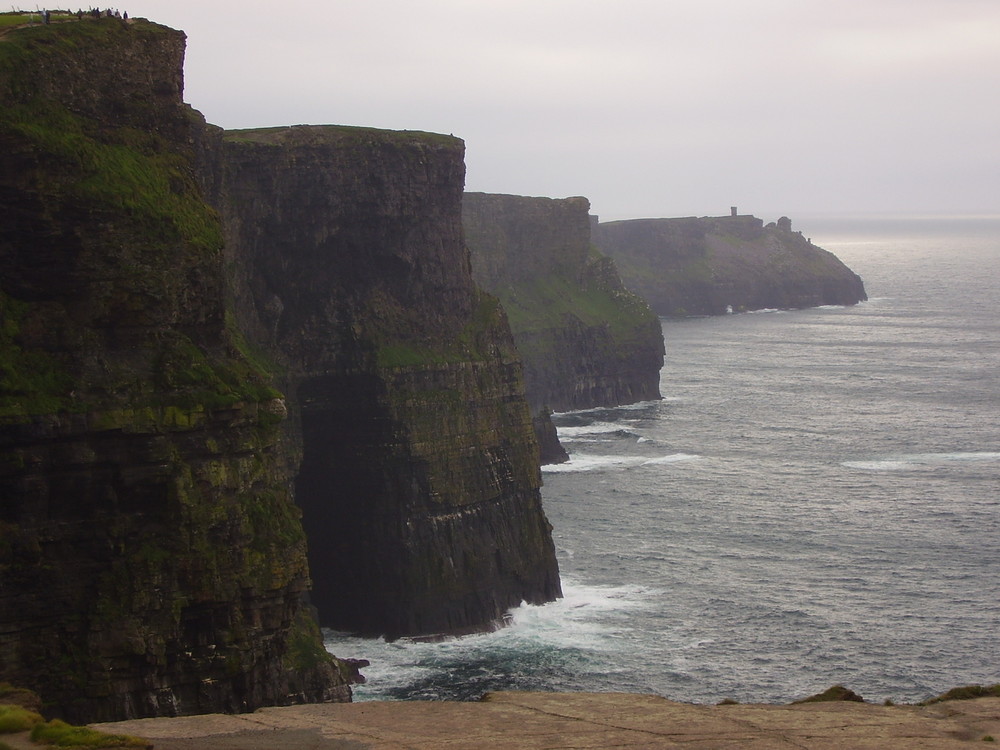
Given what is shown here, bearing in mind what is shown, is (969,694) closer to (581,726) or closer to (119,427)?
(581,726)

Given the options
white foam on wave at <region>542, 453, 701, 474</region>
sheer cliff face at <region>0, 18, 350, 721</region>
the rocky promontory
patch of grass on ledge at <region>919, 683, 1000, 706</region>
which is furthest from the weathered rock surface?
patch of grass on ledge at <region>919, 683, 1000, 706</region>

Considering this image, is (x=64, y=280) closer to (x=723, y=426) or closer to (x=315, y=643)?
(x=315, y=643)

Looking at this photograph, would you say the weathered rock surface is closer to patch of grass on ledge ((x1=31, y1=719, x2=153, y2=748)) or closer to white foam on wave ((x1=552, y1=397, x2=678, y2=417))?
white foam on wave ((x1=552, y1=397, x2=678, y2=417))

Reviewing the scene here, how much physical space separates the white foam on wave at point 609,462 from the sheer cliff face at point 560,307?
2719 cm

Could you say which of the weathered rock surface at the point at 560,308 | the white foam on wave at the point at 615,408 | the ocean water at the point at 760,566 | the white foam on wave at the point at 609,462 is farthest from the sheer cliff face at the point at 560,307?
the white foam on wave at the point at 609,462

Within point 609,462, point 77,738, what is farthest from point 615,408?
point 77,738

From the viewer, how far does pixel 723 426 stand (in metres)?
147

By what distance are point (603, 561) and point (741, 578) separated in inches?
364

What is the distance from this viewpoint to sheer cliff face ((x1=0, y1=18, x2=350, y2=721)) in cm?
4641

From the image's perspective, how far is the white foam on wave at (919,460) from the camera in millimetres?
121438

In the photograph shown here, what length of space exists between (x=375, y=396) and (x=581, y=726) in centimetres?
4978

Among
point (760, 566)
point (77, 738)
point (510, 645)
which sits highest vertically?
point (77, 738)

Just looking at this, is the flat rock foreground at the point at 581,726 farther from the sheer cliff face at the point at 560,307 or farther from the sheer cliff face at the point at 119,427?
the sheer cliff face at the point at 560,307

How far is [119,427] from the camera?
47.5 metres
